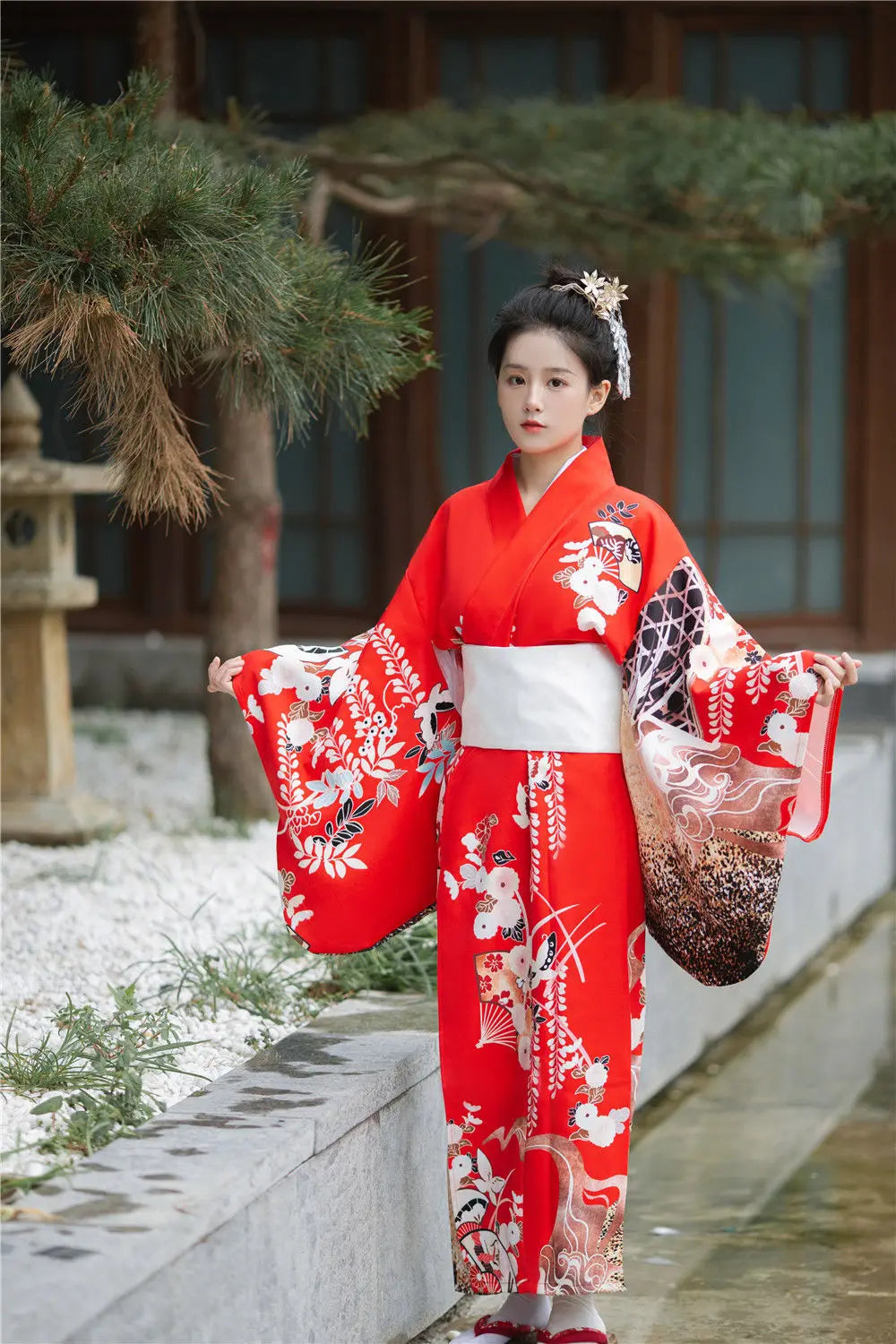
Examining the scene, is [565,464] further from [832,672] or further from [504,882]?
[504,882]

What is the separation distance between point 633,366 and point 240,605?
2.38 metres

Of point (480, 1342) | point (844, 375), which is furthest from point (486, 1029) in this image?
point (844, 375)

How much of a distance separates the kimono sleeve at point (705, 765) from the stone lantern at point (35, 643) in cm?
235

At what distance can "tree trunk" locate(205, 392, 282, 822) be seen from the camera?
15.5ft

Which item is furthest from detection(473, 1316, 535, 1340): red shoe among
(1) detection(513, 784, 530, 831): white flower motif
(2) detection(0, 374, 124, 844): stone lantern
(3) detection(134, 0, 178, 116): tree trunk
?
(3) detection(134, 0, 178, 116): tree trunk

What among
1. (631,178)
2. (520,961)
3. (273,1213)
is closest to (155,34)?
(631,178)

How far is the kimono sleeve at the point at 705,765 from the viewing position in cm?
255

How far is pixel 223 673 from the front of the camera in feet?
8.99

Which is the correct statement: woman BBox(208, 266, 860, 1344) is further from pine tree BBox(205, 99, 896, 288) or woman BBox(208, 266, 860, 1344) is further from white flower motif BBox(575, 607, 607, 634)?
pine tree BBox(205, 99, 896, 288)

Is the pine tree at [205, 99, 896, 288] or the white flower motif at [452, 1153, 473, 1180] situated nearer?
the white flower motif at [452, 1153, 473, 1180]

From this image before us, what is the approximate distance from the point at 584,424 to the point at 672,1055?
1894 millimetres

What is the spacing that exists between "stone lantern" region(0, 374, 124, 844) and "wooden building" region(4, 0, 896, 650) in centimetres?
186

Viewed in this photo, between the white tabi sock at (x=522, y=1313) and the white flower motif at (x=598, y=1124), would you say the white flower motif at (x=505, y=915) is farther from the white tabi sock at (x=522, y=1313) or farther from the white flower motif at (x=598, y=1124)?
the white tabi sock at (x=522, y=1313)

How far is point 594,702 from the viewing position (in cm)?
256
